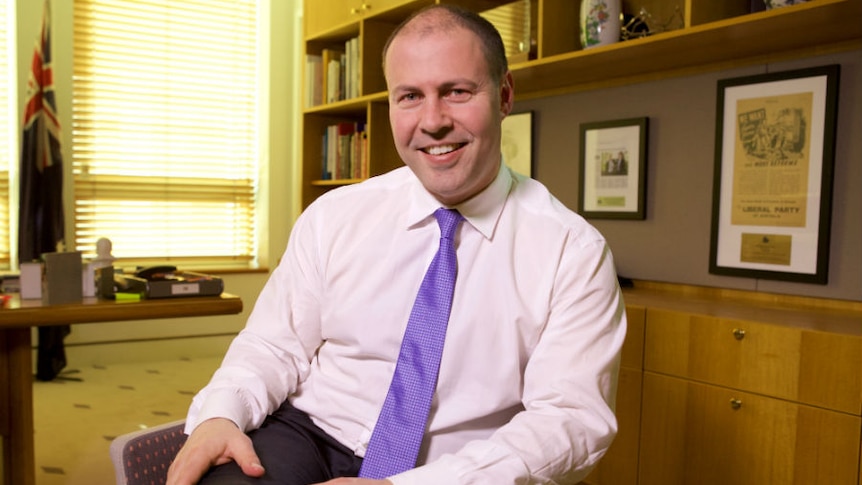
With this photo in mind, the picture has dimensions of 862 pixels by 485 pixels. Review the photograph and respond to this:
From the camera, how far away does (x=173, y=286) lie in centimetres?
253

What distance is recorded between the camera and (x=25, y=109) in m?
4.29

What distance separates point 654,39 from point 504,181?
1.23 meters

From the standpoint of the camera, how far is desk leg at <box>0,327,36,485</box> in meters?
2.43

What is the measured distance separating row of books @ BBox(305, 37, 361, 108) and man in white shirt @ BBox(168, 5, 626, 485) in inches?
102

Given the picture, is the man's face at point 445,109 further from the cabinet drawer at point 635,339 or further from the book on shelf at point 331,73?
the book on shelf at point 331,73

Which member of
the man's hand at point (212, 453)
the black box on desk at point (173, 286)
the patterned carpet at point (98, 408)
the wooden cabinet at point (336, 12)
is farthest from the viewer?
the wooden cabinet at point (336, 12)

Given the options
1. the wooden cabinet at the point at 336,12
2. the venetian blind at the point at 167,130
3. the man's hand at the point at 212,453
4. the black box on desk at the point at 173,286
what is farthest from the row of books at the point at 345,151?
the man's hand at the point at 212,453

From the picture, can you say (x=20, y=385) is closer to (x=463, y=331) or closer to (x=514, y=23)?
(x=463, y=331)

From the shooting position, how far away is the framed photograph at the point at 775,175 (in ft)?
7.66

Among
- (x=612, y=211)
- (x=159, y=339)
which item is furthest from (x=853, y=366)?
(x=159, y=339)

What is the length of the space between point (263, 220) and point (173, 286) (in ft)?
9.32

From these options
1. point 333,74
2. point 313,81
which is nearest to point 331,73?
point 333,74

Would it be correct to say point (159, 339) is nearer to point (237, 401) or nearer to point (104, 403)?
point (104, 403)

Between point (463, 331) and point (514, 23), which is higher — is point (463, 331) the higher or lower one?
the lower one
